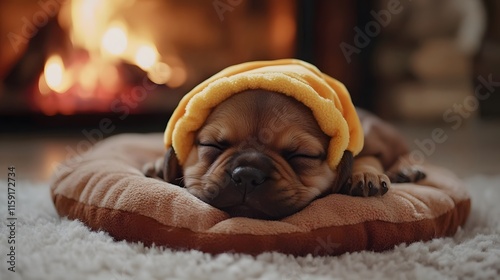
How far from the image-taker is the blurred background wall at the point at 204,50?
533 centimetres

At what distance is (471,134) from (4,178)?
443 centimetres

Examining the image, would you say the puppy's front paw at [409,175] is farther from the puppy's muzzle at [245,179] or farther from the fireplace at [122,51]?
the fireplace at [122,51]

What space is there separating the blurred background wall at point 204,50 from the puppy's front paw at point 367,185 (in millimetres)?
3579

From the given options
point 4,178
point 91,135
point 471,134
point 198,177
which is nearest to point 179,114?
point 198,177

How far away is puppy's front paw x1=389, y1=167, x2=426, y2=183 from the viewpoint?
2.65m

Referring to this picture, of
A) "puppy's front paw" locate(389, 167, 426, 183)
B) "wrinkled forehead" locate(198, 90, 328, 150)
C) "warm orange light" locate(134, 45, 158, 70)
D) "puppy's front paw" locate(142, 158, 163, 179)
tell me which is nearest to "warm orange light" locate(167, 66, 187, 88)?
"warm orange light" locate(134, 45, 158, 70)

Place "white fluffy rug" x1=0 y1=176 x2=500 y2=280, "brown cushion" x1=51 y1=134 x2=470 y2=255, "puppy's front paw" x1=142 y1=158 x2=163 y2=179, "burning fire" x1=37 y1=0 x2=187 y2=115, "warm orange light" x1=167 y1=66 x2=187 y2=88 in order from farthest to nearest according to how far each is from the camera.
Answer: "warm orange light" x1=167 y1=66 x2=187 y2=88, "burning fire" x1=37 y1=0 x2=187 y2=115, "puppy's front paw" x1=142 y1=158 x2=163 y2=179, "brown cushion" x1=51 y1=134 x2=470 y2=255, "white fluffy rug" x1=0 y1=176 x2=500 y2=280

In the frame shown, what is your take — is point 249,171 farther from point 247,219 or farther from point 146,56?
point 146,56

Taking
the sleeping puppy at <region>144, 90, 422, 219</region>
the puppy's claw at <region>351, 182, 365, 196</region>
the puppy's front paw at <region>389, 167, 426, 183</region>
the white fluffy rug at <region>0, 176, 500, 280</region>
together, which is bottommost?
the puppy's front paw at <region>389, 167, 426, 183</region>

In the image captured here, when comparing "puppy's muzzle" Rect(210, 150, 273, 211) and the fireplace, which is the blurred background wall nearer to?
the fireplace

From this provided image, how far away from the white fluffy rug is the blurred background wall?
11.5 feet

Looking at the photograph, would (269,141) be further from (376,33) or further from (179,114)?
(376,33)

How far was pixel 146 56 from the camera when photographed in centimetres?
553

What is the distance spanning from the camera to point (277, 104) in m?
2.21
